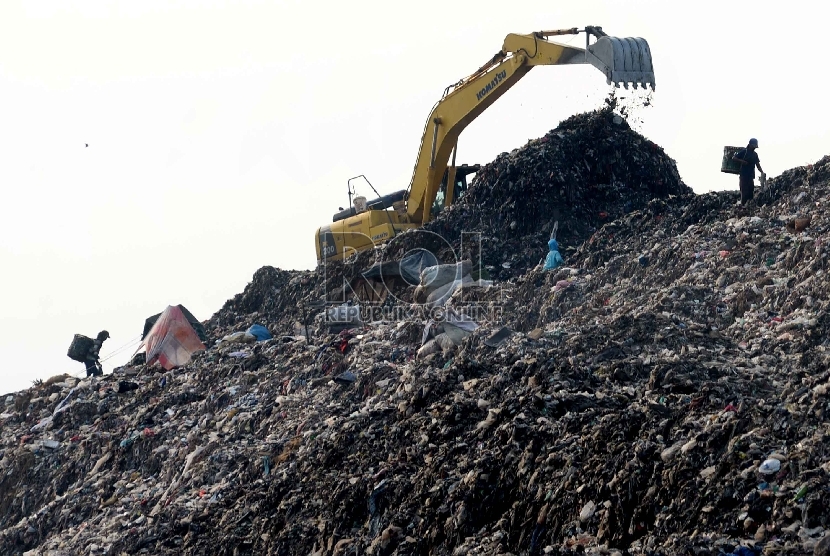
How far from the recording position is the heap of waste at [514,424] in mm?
6801

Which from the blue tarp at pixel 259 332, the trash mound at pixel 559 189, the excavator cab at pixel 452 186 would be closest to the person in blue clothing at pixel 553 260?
the trash mound at pixel 559 189

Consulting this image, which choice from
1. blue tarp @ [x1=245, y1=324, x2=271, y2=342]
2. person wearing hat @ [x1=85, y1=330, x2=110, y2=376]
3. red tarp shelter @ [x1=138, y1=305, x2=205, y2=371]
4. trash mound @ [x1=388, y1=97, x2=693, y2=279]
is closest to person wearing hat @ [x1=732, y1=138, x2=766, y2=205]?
trash mound @ [x1=388, y1=97, x2=693, y2=279]

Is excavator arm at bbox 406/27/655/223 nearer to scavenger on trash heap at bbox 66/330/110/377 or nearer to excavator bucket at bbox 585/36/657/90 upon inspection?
excavator bucket at bbox 585/36/657/90

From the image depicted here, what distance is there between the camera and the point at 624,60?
45.8 ft

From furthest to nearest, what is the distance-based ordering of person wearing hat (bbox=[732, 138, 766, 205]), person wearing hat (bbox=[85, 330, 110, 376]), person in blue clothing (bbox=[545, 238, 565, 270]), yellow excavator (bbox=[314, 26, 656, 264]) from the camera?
→ 1. person wearing hat (bbox=[85, 330, 110, 376])
2. yellow excavator (bbox=[314, 26, 656, 264])
3. person in blue clothing (bbox=[545, 238, 565, 270])
4. person wearing hat (bbox=[732, 138, 766, 205])

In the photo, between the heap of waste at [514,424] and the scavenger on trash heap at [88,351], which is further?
the scavenger on trash heap at [88,351]

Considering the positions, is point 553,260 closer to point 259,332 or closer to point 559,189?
point 559,189

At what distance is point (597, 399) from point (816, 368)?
1.49 metres

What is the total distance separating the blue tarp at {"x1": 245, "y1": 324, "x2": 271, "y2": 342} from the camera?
15.1 metres

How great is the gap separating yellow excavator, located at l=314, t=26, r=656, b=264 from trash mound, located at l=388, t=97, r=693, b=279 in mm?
567

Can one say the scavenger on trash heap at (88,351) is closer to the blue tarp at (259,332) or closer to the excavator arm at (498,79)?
the blue tarp at (259,332)

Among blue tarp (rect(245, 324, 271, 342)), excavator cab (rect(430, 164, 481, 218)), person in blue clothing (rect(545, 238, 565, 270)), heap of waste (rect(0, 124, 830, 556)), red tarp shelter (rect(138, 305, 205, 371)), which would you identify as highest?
excavator cab (rect(430, 164, 481, 218))

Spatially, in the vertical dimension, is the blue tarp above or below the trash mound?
below

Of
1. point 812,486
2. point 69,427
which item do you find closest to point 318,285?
point 69,427
